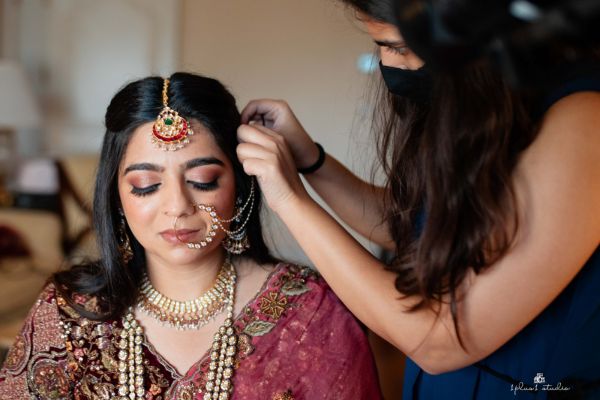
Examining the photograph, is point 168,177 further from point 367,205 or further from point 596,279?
point 596,279

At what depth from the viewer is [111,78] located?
475 cm

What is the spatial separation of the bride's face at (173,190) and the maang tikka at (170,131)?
0.04ft

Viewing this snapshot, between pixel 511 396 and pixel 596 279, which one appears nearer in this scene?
pixel 596 279

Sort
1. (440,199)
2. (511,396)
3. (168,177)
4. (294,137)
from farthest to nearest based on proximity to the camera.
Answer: (294,137) → (168,177) → (511,396) → (440,199)

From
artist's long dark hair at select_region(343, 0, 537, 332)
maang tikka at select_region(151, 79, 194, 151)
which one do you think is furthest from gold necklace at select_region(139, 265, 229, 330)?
artist's long dark hair at select_region(343, 0, 537, 332)

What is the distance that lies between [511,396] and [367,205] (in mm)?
553

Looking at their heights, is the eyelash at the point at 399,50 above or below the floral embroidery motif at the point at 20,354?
above

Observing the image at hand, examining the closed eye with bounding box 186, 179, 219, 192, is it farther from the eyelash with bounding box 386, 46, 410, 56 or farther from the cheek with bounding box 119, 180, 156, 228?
the eyelash with bounding box 386, 46, 410, 56

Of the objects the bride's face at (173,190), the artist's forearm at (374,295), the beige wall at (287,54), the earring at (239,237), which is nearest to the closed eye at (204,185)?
the bride's face at (173,190)

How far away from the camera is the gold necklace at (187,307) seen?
4.72 feet

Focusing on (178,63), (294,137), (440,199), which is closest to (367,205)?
(294,137)

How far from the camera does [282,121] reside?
4.67 ft

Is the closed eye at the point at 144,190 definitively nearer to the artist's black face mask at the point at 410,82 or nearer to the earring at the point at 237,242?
the earring at the point at 237,242

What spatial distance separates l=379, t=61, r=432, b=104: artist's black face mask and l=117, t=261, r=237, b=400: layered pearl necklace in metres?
0.59
